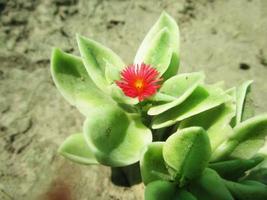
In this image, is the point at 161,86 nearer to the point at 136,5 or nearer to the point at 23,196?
the point at 23,196

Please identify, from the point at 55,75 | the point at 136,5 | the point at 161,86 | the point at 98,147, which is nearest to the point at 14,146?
the point at 55,75

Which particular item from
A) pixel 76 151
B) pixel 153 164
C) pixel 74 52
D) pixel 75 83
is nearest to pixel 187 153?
pixel 153 164

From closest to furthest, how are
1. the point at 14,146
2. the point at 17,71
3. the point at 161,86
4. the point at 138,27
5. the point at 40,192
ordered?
the point at 161,86 < the point at 40,192 < the point at 14,146 < the point at 17,71 < the point at 138,27

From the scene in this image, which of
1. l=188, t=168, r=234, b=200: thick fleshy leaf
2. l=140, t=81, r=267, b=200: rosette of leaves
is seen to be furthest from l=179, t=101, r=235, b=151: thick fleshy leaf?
l=188, t=168, r=234, b=200: thick fleshy leaf

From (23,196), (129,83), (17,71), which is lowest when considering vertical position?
(23,196)

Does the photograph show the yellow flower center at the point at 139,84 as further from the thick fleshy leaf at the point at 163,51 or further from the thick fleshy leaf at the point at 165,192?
the thick fleshy leaf at the point at 165,192

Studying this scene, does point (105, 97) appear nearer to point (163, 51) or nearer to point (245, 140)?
point (163, 51)

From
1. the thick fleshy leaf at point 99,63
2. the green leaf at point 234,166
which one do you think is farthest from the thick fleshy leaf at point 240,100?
the thick fleshy leaf at point 99,63
